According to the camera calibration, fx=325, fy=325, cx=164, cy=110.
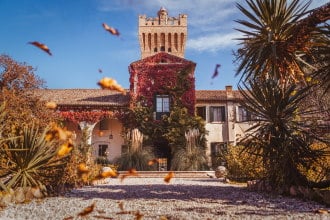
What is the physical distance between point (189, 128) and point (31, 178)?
1423 centimetres

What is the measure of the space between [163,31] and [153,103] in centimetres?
1318

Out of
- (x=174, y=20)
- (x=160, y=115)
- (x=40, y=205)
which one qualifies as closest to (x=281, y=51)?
(x=40, y=205)

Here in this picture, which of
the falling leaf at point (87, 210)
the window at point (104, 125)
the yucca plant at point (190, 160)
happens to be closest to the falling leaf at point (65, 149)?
the falling leaf at point (87, 210)

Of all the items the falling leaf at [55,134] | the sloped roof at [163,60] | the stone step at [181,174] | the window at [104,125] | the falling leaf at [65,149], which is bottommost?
the stone step at [181,174]

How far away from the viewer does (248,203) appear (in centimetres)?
588

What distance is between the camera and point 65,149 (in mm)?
7512

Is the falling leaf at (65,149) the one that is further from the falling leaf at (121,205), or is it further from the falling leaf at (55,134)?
the falling leaf at (121,205)

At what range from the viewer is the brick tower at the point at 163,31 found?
3238 cm

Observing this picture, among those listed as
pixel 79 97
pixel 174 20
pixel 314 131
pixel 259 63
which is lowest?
pixel 314 131

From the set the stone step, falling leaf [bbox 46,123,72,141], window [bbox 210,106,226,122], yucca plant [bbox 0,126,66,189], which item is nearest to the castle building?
window [bbox 210,106,226,122]

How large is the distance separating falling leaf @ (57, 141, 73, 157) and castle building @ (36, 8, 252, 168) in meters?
13.0

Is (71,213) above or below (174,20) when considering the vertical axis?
below

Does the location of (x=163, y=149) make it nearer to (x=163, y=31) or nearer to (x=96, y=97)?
(x=96, y=97)

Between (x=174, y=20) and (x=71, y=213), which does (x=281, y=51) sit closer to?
(x=71, y=213)
